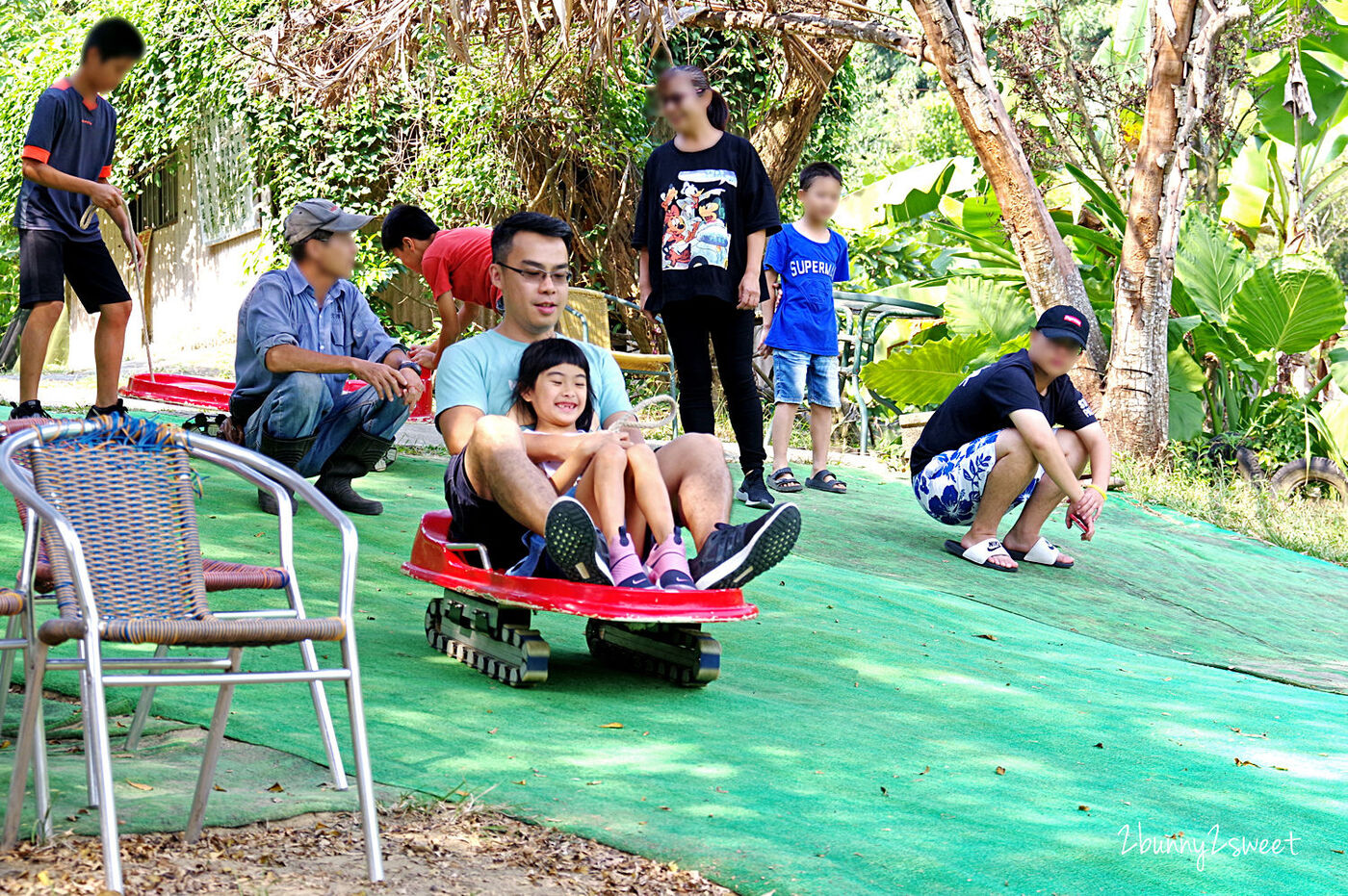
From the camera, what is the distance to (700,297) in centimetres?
629

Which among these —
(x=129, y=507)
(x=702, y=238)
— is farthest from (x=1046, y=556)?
(x=129, y=507)

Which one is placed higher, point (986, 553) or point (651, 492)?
point (651, 492)

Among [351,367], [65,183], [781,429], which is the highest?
[65,183]

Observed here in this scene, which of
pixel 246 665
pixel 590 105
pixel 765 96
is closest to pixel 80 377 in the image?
pixel 590 105

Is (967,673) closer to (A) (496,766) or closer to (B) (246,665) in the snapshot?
(A) (496,766)

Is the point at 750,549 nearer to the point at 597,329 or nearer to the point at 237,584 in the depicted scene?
the point at 237,584

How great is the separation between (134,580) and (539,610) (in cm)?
159

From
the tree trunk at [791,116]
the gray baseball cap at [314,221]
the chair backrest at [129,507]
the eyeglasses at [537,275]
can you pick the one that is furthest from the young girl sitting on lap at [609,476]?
the tree trunk at [791,116]

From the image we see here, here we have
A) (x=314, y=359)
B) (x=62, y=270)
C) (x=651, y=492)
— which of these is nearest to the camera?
(x=651, y=492)

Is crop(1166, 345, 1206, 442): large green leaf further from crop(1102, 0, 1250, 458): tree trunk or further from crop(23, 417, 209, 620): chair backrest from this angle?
crop(23, 417, 209, 620): chair backrest

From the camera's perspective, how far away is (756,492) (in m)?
6.57

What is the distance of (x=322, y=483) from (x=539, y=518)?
2479 millimetres

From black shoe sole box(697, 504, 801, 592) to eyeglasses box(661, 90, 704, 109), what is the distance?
9.99 ft

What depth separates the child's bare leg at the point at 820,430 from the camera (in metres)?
7.48
